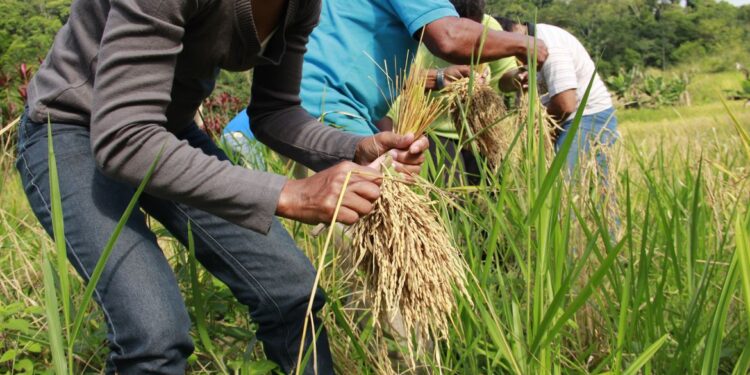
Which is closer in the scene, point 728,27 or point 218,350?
point 218,350

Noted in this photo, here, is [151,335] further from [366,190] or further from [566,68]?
[566,68]

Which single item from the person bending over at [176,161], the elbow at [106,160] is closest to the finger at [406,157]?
the person bending over at [176,161]

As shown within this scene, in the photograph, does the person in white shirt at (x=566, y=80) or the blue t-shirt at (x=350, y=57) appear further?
the person in white shirt at (x=566, y=80)

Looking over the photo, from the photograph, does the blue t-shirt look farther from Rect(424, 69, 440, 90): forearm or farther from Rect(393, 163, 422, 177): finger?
Rect(393, 163, 422, 177): finger

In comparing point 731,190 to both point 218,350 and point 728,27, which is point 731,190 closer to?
point 218,350

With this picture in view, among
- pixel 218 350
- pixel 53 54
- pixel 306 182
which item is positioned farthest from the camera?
pixel 218 350

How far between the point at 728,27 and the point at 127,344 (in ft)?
130

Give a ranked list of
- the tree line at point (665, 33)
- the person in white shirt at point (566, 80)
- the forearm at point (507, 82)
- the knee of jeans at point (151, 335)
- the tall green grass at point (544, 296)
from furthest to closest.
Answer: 1. the tree line at point (665, 33)
2. the person in white shirt at point (566, 80)
3. the forearm at point (507, 82)
4. the knee of jeans at point (151, 335)
5. the tall green grass at point (544, 296)

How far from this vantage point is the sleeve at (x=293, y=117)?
1743 mm

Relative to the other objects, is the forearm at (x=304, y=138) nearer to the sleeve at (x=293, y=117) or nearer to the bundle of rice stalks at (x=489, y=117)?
the sleeve at (x=293, y=117)

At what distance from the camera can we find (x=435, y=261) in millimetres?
1260

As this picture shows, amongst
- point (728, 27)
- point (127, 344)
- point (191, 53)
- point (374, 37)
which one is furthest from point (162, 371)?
point (728, 27)

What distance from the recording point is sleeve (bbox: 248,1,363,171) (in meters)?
1.74

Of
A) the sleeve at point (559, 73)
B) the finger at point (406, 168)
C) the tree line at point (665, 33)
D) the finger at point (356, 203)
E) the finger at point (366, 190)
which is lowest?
the tree line at point (665, 33)
